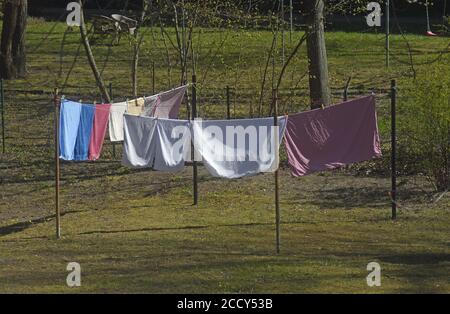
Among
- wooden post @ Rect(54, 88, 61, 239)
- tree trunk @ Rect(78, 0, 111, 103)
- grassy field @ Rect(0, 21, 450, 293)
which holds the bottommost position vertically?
grassy field @ Rect(0, 21, 450, 293)

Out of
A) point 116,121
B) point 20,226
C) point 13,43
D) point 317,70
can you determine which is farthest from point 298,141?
point 13,43

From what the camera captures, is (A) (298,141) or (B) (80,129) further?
(B) (80,129)

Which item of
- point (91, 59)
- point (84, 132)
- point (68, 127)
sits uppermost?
point (91, 59)

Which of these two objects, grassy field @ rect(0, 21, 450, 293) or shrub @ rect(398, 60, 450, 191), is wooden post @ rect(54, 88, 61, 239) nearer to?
grassy field @ rect(0, 21, 450, 293)

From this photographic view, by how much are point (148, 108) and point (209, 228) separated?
129 inches

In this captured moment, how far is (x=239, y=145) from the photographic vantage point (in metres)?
12.3

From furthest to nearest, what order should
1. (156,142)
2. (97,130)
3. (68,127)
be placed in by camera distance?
(97,130) → (156,142) → (68,127)

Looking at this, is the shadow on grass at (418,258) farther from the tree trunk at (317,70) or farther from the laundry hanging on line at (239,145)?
the tree trunk at (317,70)

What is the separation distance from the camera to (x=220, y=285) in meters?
9.73

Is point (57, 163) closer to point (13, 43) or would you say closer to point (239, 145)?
point (239, 145)

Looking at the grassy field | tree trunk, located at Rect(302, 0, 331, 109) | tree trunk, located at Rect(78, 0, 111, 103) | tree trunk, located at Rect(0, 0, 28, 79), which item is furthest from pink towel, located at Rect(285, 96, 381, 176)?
tree trunk, located at Rect(0, 0, 28, 79)

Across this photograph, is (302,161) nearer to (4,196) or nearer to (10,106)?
(4,196)

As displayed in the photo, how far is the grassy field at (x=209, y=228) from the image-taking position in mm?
10117

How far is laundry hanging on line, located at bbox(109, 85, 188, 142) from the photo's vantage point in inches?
589
